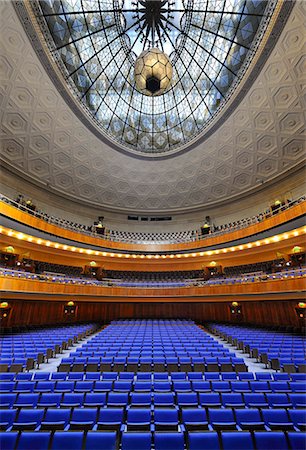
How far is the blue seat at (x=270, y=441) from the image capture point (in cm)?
356

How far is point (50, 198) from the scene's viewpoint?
77.4 ft

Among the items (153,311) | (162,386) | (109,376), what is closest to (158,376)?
(162,386)

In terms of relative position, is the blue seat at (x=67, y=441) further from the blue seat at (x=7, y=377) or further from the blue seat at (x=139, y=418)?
the blue seat at (x=7, y=377)

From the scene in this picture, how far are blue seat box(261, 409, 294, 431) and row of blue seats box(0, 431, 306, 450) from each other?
2.68 ft

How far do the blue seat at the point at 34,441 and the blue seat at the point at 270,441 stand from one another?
3299 mm

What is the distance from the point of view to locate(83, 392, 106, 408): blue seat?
16.5 feet

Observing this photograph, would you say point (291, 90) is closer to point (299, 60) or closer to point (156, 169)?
point (299, 60)

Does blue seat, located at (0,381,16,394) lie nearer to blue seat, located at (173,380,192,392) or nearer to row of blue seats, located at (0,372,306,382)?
row of blue seats, located at (0,372,306,382)

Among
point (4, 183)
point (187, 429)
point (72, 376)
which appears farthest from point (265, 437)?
point (4, 183)

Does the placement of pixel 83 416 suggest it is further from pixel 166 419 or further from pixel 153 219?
pixel 153 219

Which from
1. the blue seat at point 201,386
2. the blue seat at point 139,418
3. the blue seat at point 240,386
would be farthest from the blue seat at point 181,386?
the blue seat at point 139,418

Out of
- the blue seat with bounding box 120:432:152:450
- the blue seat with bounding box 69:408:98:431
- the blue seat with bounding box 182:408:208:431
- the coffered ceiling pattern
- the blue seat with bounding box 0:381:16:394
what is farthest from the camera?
the coffered ceiling pattern

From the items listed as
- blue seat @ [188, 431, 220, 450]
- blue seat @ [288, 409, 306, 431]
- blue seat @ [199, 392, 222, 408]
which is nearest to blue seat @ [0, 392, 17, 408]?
blue seat @ [188, 431, 220, 450]

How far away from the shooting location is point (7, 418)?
434 cm
